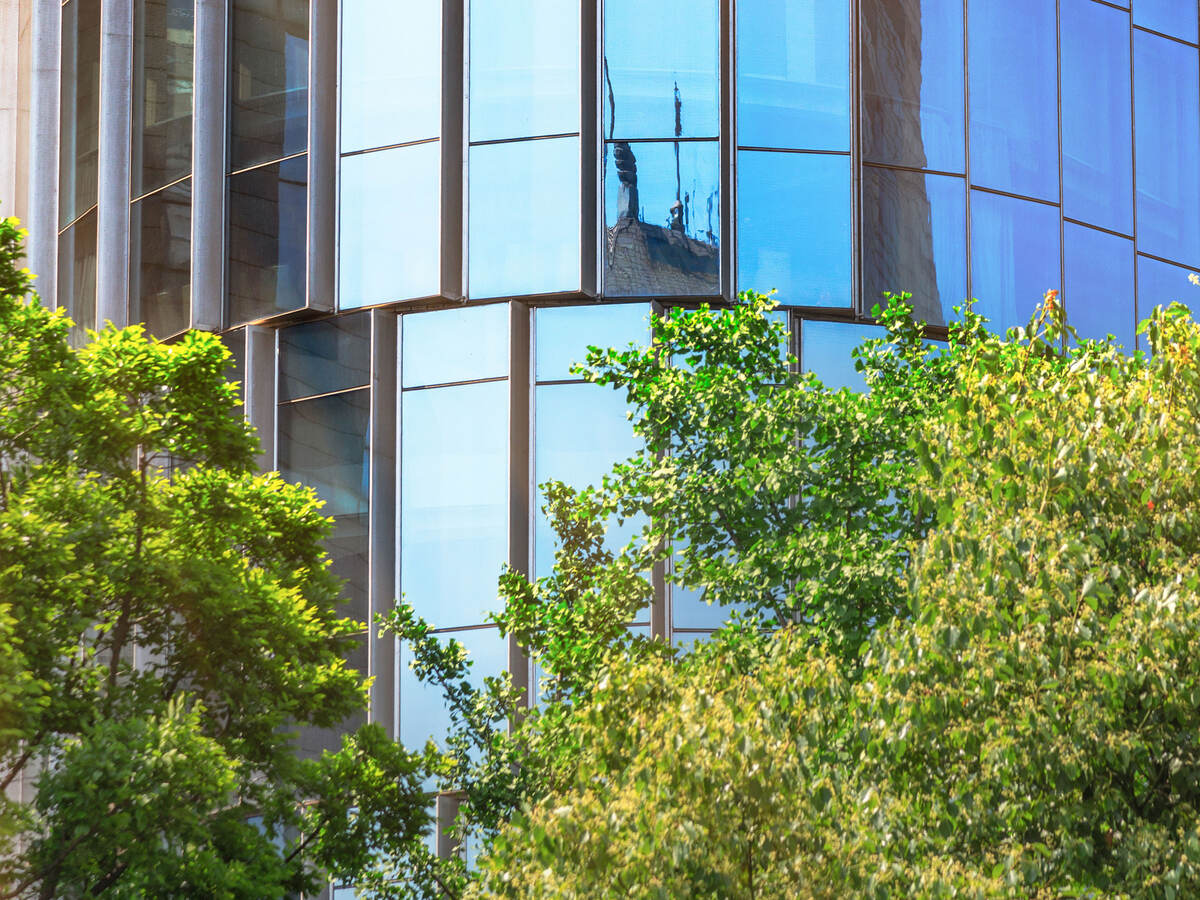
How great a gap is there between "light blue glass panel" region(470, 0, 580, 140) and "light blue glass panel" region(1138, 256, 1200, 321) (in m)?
9.87

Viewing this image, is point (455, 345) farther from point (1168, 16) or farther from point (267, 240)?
point (1168, 16)

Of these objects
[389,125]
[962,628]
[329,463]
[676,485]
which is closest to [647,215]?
[389,125]

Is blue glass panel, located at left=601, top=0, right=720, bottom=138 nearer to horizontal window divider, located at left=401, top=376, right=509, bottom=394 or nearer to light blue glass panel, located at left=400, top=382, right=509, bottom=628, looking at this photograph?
horizontal window divider, located at left=401, top=376, right=509, bottom=394

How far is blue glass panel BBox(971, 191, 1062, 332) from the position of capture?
24.0 meters

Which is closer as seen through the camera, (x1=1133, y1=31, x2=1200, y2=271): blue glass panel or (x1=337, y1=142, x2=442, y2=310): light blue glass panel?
(x1=337, y1=142, x2=442, y2=310): light blue glass panel

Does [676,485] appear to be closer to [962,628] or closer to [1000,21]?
[962,628]

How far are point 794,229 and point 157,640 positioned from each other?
11607mm

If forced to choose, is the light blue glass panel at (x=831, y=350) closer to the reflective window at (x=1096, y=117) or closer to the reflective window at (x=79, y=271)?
the reflective window at (x=1096, y=117)

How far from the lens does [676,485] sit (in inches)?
576

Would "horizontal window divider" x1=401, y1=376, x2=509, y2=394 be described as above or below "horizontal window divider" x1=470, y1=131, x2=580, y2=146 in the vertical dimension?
below

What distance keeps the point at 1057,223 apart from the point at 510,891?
736 inches

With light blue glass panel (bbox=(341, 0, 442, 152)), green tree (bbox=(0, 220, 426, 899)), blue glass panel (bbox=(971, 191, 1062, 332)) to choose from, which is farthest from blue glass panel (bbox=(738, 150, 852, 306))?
green tree (bbox=(0, 220, 426, 899))

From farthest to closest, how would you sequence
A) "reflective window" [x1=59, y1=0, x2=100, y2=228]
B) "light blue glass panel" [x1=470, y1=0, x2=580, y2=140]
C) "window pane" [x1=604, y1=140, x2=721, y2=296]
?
1. "reflective window" [x1=59, y1=0, x2=100, y2=228]
2. "light blue glass panel" [x1=470, y1=0, x2=580, y2=140]
3. "window pane" [x1=604, y1=140, x2=721, y2=296]

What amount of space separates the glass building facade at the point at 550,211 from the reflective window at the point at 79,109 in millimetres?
3815
